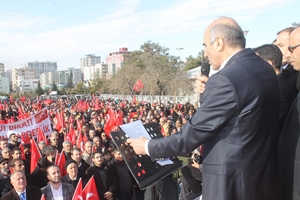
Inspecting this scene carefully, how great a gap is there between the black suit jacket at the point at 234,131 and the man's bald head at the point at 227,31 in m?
0.09

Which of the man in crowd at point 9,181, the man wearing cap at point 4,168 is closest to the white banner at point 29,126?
the man wearing cap at point 4,168

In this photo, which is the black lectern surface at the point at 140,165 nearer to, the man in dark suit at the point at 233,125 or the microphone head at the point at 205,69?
the man in dark suit at the point at 233,125

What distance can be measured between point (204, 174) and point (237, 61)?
0.68m

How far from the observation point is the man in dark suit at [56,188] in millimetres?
4711

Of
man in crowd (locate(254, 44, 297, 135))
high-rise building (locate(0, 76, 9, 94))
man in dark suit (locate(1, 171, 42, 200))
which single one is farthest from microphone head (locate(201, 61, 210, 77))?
high-rise building (locate(0, 76, 9, 94))

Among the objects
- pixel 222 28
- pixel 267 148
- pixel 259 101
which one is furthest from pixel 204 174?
pixel 222 28

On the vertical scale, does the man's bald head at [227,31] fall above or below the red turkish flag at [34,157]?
above

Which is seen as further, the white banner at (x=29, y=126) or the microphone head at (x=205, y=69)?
the white banner at (x=29, y=126)

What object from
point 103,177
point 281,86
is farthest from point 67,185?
point 281,86

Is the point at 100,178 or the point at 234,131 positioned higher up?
the point at 234,131

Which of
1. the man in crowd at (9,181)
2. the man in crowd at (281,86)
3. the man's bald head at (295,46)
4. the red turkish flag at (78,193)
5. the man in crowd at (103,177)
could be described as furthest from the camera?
the man in crowd at (103,177)

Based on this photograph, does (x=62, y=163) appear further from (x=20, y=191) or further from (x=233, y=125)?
(x=233, y=125)

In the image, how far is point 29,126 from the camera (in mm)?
10266

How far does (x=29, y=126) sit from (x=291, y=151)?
31.5 ft
